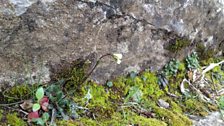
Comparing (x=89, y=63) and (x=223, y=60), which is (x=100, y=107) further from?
(x=223, y=60)

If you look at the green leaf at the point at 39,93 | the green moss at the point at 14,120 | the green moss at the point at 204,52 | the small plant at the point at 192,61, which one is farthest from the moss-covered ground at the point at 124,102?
the green moss at the point at 204,52

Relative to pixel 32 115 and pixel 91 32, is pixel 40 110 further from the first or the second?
pixel 91 32

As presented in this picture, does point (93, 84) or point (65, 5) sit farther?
point (93, 84)

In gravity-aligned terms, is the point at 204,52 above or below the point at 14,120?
above

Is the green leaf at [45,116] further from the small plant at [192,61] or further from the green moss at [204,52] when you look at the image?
the green moss at [204,52]

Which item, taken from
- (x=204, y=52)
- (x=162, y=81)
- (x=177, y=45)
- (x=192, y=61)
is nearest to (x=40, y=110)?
(x=162, y=81)

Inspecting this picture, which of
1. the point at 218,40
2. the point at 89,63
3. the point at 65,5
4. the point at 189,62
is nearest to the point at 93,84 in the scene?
the point at 89,63
